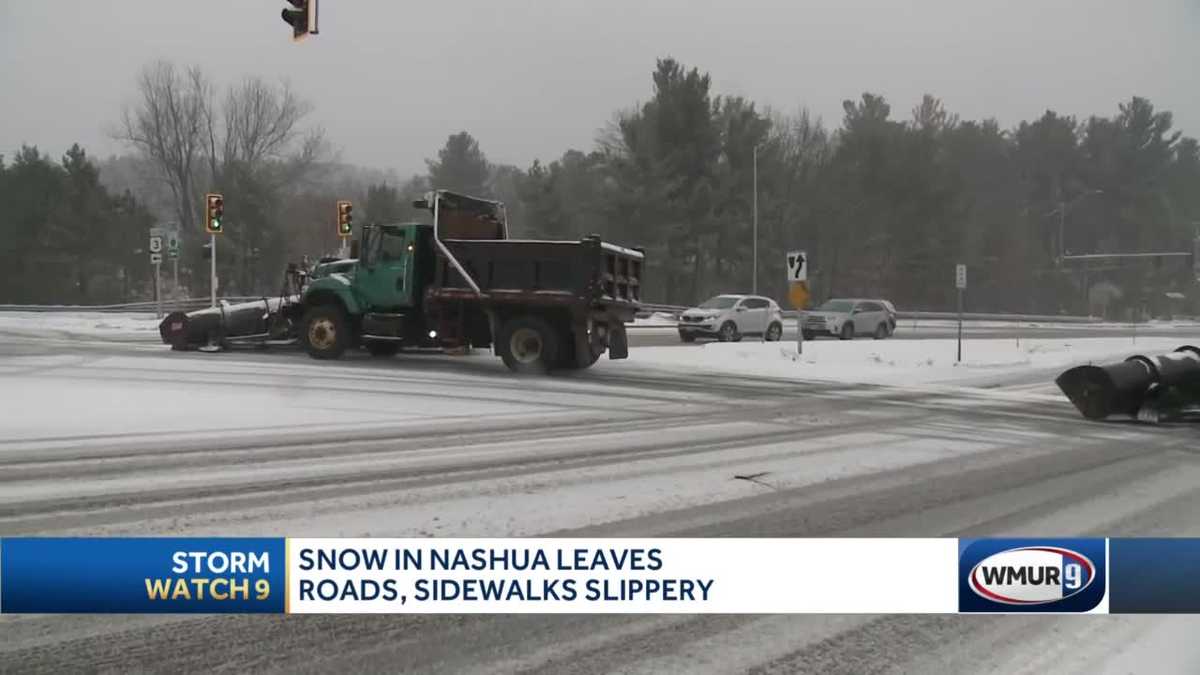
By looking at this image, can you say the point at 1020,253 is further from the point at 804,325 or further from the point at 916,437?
the point at 916,437

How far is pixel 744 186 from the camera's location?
19.0 metres

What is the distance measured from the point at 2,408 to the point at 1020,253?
96.0ft

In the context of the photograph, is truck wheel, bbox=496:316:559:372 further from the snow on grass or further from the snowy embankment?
the snow on grass

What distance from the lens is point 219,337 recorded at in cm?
1823

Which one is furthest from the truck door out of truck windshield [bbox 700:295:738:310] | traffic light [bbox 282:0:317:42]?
truck windshield [bbox 700:295:738:310]

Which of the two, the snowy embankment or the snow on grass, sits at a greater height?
the snow on grass

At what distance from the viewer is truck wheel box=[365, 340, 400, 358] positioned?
1655 cm

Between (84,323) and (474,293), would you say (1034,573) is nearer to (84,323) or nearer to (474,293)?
(474,293)

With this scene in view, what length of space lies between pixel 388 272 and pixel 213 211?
8.95 m

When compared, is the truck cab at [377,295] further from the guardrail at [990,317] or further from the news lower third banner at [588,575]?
the guardrail at [990,317]

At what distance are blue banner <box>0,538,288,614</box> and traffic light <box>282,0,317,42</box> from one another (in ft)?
23.4

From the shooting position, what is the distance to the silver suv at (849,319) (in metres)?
31.9

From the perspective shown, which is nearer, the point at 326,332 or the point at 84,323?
the point at 326,332

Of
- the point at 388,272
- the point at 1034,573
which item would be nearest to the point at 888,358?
the point at 388,272
